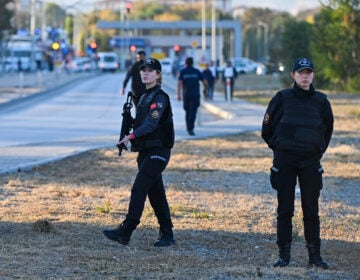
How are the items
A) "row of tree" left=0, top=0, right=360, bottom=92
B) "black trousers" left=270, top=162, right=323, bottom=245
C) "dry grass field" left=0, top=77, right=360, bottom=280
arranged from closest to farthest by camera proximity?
"dry grass field" left=0, top=77, right=360, bottom=280
"black trousers" left=270, top=162, right=323, bottom=245
"row of tree" left=0, top=0, right=360, bottom=92

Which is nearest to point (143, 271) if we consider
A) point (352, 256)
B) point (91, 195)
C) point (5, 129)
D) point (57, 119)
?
point (352, 256)

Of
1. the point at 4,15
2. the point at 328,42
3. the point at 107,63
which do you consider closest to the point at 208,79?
the point at 328,42

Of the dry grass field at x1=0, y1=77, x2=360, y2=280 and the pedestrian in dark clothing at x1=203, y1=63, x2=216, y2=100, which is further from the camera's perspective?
the pedestrian in dark clothing at x1=203, y1=63, x2=216, y2=100

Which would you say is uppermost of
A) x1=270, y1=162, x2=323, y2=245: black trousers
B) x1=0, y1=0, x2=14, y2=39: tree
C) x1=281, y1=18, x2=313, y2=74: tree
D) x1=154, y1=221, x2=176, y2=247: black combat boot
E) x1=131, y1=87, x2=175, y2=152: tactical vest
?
x1=0, y1=0, x2=14, y2=39: tree

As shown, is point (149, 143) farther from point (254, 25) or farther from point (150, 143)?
point (254, 25)

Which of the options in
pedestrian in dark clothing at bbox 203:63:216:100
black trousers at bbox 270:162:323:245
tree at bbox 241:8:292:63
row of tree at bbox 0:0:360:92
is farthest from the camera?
tree at bbox 241:8:292:63

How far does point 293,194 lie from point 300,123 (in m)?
0.63

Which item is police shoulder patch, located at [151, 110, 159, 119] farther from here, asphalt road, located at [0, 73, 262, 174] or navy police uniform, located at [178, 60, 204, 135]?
navy police uniform, located at [178, 60, 204, 135]

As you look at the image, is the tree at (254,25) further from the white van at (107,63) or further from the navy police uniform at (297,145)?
the navy police uniform at (297,145)

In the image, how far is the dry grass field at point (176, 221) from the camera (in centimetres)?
801

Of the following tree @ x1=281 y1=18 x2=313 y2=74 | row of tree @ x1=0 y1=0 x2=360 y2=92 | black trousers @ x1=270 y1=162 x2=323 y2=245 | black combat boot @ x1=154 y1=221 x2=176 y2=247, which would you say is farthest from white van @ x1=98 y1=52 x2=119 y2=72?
black trousers @ x1=270 y1=162 x2=323 y2=245

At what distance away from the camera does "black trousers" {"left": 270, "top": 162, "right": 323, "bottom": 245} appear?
8.25m

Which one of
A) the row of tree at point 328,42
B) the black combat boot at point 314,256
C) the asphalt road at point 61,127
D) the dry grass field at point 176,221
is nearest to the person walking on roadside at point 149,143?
the dry grass field at point 176,221

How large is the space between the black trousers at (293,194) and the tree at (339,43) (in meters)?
31.3
